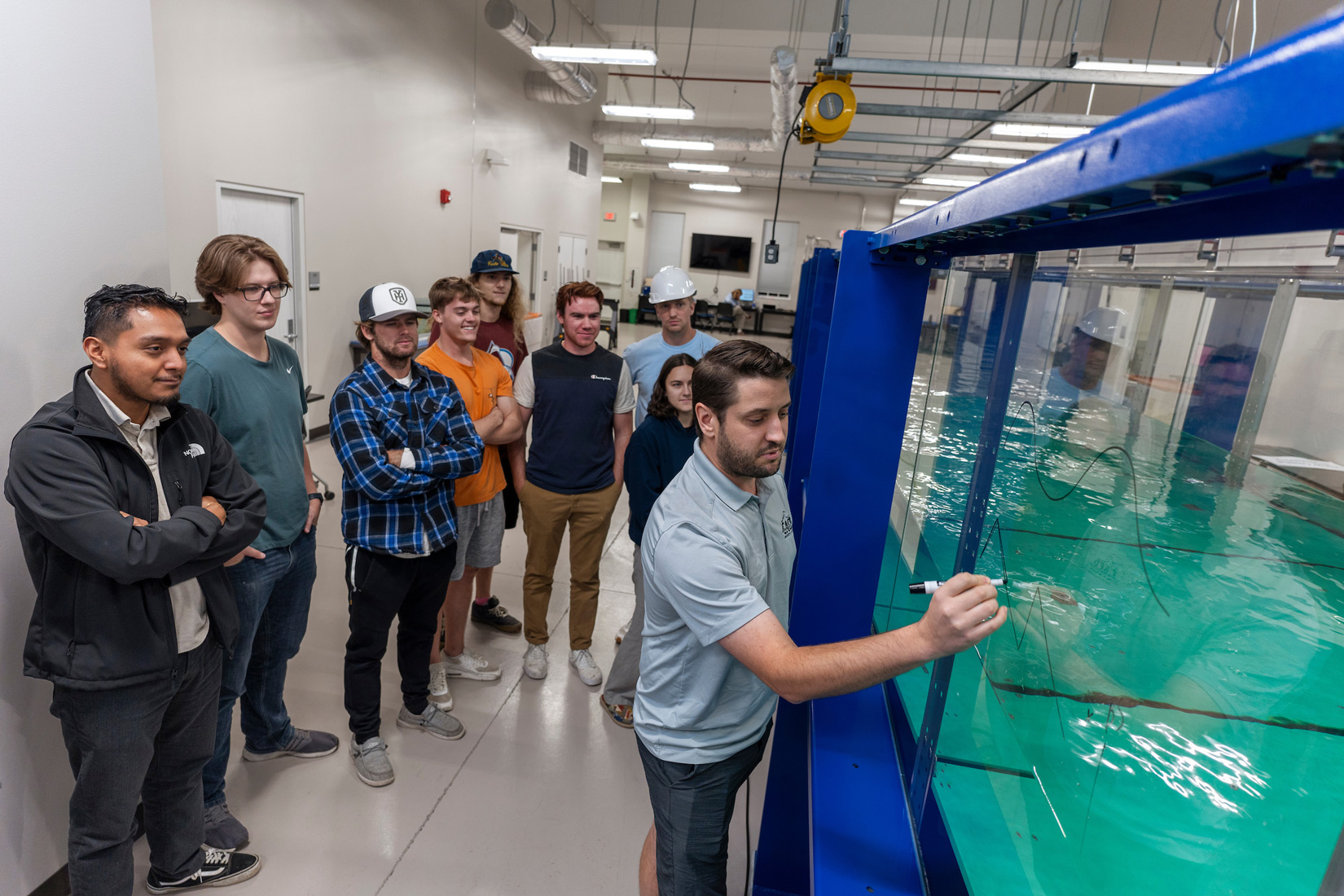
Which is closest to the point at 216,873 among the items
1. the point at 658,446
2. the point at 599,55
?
the point at 658,446

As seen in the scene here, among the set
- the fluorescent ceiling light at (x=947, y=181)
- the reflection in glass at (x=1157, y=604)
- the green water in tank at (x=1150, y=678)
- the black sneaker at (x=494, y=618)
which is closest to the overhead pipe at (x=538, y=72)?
the fluorescent ceiling light at (x=947, y=181)

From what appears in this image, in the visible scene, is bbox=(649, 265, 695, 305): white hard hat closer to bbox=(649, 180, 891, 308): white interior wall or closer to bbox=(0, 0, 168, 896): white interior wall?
bbox=(0, 0, 168, 896): white interior wall

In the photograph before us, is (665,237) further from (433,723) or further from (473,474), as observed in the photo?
(433,723)

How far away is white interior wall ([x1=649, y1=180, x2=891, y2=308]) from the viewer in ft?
67.1

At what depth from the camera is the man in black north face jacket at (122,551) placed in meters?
1.59

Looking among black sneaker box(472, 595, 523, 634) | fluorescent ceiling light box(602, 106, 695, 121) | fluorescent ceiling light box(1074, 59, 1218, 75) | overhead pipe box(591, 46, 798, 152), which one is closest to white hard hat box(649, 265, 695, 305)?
black sneaker box(472, 595, 523, 634)

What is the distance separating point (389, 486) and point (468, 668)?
4.15ft

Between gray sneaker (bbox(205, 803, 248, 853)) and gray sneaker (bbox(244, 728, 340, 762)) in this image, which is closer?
gray sneaker (bbox(205, 803, 248, 853))

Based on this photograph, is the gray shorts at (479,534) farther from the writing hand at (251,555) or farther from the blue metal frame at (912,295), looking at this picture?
the blue metal frame at (912,295)

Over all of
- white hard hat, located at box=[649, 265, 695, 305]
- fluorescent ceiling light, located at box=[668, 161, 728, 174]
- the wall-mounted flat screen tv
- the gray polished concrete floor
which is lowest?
the gray polished concrete floor

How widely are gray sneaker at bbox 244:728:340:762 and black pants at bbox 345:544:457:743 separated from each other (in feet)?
0.65

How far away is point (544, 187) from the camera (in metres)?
11.4

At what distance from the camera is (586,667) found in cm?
332

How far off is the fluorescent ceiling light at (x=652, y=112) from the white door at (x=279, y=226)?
399 cm
